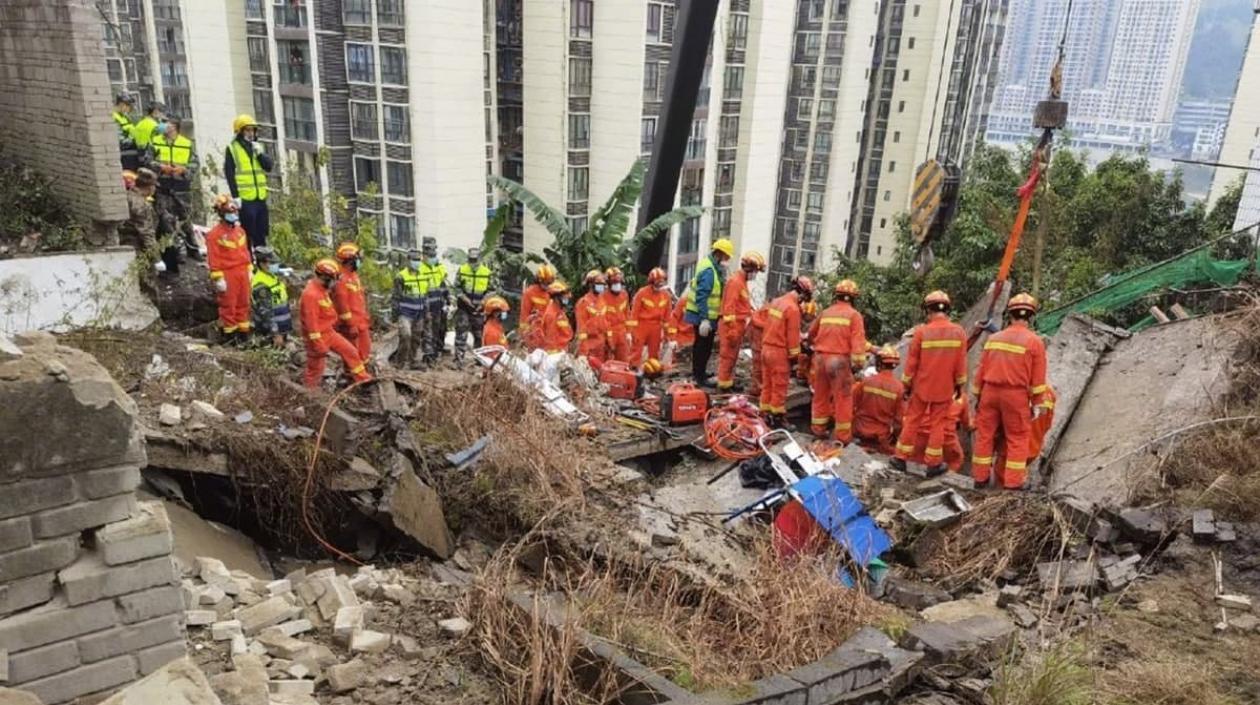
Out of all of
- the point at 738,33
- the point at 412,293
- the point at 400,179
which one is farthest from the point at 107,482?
the point at 738,33

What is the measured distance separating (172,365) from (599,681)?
4439mm

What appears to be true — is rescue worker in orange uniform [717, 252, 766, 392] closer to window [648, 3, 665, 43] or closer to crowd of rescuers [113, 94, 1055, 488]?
crowd of rescuers [113, 94, 1055, 488]

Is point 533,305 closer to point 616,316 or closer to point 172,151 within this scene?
point 616,316

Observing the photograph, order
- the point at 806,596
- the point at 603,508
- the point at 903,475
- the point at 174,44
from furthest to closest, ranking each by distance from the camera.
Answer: the point at 174,44 < the point at 903,475 < the point at 603,508 < the point at 806,596

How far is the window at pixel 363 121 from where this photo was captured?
73.5 ft

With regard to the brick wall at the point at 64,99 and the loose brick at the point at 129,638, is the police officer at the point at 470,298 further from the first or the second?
the loose brick at the point at 129,638

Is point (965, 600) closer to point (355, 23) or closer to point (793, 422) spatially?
point (793, 422)

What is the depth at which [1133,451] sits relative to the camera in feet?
21.1

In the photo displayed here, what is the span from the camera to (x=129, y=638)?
3.19 meters

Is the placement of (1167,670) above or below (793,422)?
above

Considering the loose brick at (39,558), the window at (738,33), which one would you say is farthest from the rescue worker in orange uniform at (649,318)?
the window at (738,33)

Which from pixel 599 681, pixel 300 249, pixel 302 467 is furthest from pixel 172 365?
pixel 300 249

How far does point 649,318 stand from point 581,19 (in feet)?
53.6

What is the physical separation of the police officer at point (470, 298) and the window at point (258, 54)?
18801mm
